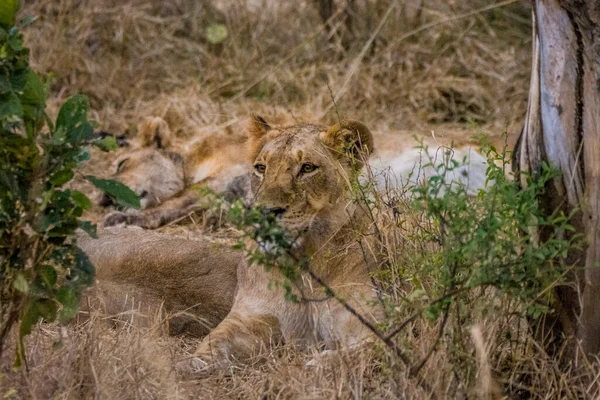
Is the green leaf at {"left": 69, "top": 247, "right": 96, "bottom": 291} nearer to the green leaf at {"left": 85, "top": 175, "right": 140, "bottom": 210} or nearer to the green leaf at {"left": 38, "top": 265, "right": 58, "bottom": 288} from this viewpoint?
the green leaf at {"left": 38, "top": 265, "right": 58, "bottom": 288}

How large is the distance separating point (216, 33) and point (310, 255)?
5.43 metres

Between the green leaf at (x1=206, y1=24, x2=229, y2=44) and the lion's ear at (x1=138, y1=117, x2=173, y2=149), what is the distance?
1.82 metres

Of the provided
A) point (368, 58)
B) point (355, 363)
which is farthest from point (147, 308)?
point (368, 58)

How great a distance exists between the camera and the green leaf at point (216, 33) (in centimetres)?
903

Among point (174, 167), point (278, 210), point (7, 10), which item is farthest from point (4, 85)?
point (174, 167)

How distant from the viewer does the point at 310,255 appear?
4.01m

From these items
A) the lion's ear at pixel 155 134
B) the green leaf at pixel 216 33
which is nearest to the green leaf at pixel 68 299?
the lion's ear at pixel 155 134

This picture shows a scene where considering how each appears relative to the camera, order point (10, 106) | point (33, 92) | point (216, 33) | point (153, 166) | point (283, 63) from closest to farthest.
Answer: point (10, 106)
point (33, 92)
point (153, 166)
point (283, 63)
point (216, 33)

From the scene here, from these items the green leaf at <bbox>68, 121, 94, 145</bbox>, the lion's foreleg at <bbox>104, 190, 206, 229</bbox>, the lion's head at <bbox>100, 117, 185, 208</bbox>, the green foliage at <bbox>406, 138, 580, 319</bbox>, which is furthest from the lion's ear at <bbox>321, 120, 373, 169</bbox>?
the lion's head at <bbox>100, 117, 185, 208</bbox>

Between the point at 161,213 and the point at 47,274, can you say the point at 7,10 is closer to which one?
the point at 47,274

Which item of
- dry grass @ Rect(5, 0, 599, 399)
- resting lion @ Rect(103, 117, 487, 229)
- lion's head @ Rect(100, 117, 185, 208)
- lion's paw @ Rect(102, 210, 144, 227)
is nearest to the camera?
lion's paw @ Rect(102, 210, 144, 227)

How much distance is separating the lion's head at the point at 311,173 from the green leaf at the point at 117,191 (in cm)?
70

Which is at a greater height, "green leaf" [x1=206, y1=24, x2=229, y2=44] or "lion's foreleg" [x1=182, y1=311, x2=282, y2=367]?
"green leaf" [x1=206, y1=24, x2=229, y2=44]

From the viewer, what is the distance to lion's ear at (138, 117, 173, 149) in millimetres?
7375
